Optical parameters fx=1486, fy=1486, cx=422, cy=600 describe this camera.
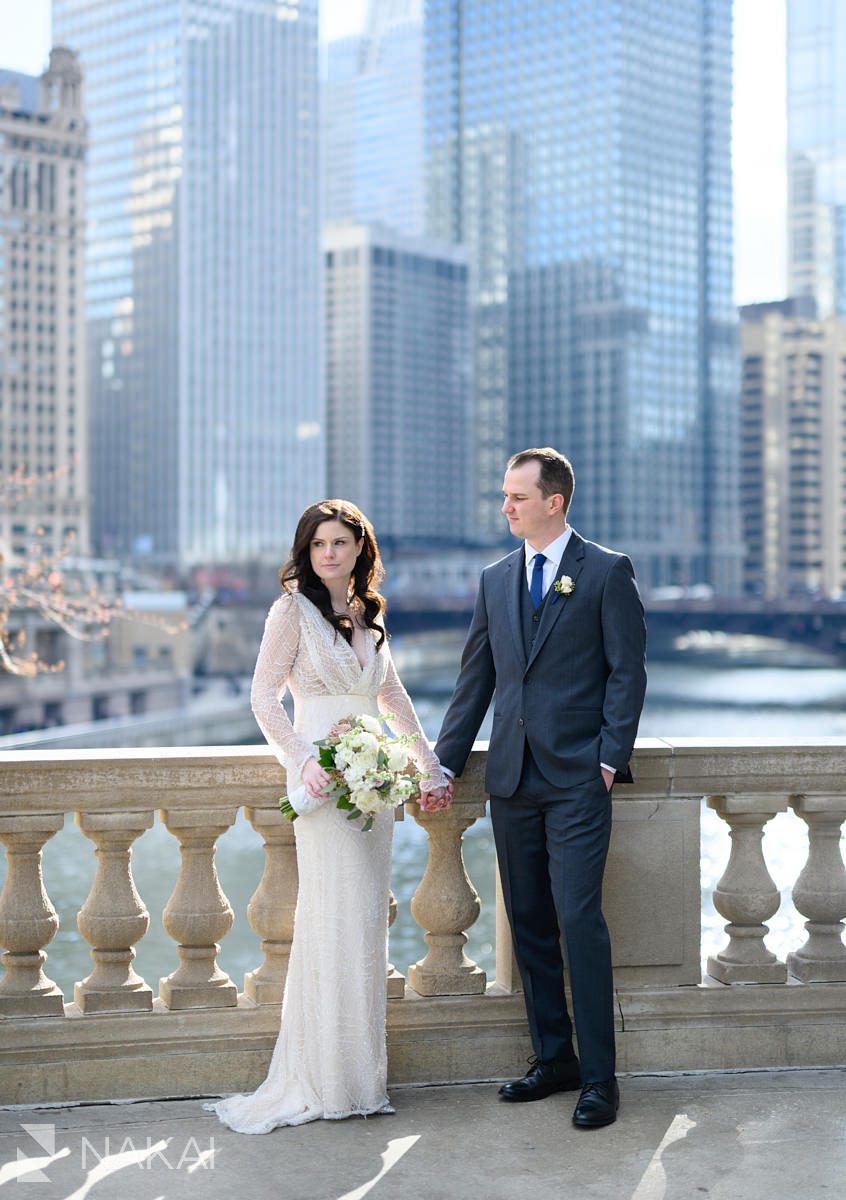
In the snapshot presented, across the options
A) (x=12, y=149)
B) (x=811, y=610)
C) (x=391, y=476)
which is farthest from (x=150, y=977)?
(x=391, y=476)

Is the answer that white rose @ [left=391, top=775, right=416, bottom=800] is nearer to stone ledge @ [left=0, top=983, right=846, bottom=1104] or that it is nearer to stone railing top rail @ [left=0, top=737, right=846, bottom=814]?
stone railing top rail @ [left=0, top=737, right=846, bottom=814]

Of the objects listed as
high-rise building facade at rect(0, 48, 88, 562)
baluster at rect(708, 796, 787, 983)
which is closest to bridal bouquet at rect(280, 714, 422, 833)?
baluster at rect(708, 796, 787, 983)

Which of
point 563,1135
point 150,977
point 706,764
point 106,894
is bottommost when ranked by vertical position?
point 150,977

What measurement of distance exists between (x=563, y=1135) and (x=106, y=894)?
5.15ft

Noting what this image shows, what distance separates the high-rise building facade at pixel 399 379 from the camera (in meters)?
142

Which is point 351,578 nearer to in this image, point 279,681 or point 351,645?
point 351,645

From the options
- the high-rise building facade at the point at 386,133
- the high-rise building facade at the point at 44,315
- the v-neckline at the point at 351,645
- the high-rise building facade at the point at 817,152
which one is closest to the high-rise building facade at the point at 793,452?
the high-rise building facade at the point at 817,152

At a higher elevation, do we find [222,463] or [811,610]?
[222,463]

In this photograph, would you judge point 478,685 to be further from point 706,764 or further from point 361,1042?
point 361,1042

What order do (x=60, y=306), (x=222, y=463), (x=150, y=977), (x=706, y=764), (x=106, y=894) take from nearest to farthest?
(x=106, y=894)
(x=706, y=764)
(x=150, y=977)
(x=60, y=306)
(x=222, y=463)

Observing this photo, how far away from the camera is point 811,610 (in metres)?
70.5

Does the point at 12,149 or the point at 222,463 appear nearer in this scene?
the point at 12,149

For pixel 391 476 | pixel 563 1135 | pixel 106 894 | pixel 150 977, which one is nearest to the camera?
pixel 563 1135

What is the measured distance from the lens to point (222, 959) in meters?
25.6
